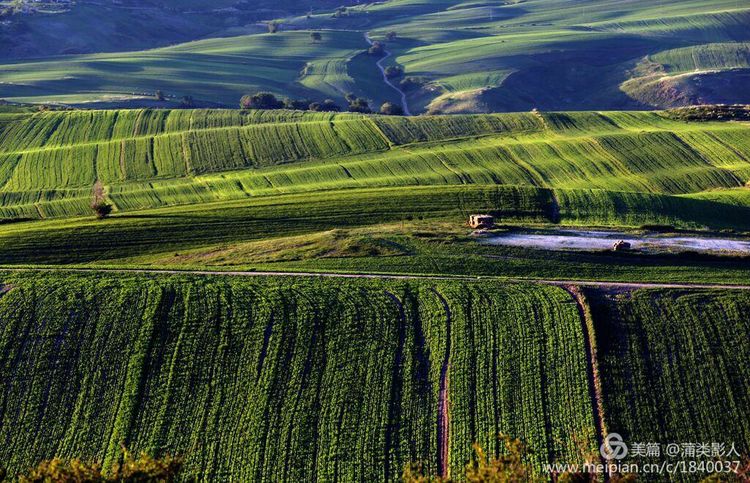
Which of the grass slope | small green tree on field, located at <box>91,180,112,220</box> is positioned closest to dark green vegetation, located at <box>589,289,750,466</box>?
small green tree on field, located at <box>91,180,112,220</box>

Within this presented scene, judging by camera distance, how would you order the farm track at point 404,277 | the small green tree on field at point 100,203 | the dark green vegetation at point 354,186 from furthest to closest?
the small green tree on field at point 100,203 → the dark green vegetation at point 354,186 → the farm track at point 404,277

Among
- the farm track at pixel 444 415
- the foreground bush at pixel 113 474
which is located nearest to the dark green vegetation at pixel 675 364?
the farm track at pixel 444 415

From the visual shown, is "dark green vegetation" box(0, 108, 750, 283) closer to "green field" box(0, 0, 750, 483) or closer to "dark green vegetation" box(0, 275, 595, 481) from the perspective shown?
"green field" box(0, 0, 750, 483)

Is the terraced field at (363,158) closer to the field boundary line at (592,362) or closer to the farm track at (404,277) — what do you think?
the farm track at (404,277)

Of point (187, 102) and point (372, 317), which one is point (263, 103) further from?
point (372, 317)

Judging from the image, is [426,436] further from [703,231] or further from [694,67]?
[694,67]

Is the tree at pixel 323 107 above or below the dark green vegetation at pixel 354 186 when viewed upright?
below

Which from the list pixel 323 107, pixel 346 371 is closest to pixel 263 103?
pixel 323 107
